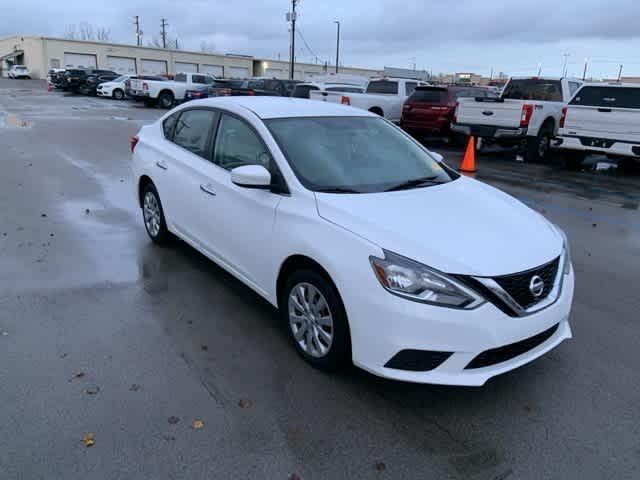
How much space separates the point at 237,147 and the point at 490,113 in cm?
1028

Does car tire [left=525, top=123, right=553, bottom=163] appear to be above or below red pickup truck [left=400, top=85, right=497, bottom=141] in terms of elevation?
below

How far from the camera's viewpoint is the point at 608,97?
11547 millimetres

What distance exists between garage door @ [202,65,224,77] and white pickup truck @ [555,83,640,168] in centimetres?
6257

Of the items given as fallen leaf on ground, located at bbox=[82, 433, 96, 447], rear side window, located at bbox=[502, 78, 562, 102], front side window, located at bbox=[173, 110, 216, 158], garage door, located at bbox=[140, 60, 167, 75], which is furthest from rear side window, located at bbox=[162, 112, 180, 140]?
garage door, located at bbox=[140, 60, 167, 75]

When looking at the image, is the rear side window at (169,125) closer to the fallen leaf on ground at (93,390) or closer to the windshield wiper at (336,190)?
the windshield wiper at (336,190)

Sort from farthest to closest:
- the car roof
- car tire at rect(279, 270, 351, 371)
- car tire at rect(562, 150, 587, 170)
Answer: car tire at rect(562, 150, 587, 170) → the car roof → car tire at rect(279, 270, 351, 371)

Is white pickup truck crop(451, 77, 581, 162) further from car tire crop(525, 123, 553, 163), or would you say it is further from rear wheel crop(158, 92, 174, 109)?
rear wheel crop(158, 92, 174, 109)

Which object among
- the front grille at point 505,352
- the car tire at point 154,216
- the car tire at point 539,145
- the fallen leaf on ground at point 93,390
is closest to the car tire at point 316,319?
the front grille at point 505,352

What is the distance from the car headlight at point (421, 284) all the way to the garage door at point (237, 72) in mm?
71886

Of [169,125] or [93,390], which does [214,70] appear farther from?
[93,390]

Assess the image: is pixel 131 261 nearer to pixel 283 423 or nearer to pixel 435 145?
pixel 283 423

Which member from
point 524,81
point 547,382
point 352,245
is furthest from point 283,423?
point 524,81

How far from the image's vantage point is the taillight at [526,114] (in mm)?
12406

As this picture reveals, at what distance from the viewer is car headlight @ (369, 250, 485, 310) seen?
9.35ft
